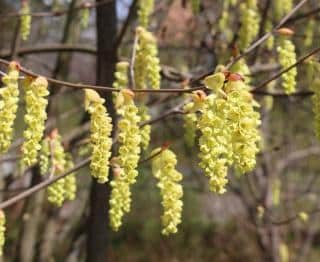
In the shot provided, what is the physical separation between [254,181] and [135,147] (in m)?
4.24

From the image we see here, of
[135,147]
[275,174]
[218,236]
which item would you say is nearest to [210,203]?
[218,236]

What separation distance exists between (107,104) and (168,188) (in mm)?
1059

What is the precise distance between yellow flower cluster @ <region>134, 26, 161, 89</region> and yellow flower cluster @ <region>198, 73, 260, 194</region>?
0.69 metres

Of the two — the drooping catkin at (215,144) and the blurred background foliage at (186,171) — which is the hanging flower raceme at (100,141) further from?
the blurred background foliage at (186,171)

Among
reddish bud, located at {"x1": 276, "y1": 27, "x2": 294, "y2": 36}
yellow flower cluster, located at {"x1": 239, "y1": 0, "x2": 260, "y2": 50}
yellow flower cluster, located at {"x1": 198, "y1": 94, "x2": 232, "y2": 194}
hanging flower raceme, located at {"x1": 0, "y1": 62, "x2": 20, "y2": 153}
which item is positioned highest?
yellow flower cluster, located at {"x1": 239, "y1": 0, "x2": 260, "y2": 50}

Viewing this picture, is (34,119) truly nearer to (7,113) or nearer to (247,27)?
(7,113)

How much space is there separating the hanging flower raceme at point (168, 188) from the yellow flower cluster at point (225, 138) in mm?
316

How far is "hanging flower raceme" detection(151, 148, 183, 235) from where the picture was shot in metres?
1.78

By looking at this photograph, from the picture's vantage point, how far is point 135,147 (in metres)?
1.62

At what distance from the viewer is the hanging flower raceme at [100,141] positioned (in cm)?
156

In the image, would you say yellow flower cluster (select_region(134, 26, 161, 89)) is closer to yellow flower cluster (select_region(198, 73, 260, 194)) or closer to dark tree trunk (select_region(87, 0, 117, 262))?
dark tree trunk (select_region(87, 0, 117, 262))

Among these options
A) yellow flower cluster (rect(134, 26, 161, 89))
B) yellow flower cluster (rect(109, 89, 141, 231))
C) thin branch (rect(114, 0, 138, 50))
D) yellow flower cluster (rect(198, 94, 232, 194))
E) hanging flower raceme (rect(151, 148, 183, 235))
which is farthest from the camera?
thin branch (rect(114, 0, 138, 50))

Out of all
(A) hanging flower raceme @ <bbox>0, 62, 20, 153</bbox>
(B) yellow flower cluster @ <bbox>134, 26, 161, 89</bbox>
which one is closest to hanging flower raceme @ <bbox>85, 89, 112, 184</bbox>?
(A) hanging flower raceme @ <bbox>0, 62, 20, 153</bbox>

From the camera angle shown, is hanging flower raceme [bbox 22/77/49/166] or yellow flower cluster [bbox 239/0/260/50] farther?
yellow flower cluster [bbox 239/0/260/50]
